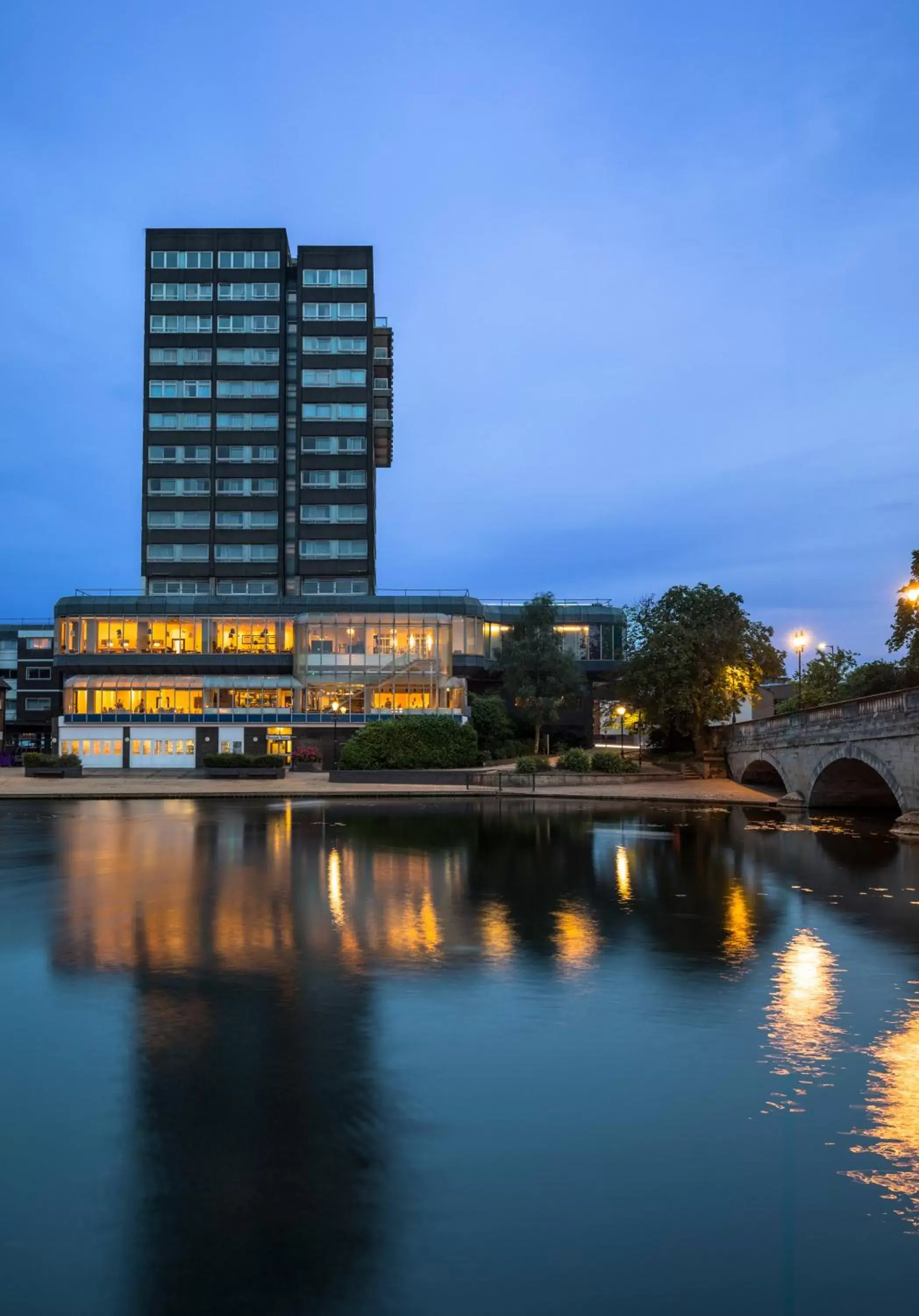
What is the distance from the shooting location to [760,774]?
2429 inches

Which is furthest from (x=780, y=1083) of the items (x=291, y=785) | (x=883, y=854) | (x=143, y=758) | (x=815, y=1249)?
(x=143, y=758)

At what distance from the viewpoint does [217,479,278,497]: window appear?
341ft

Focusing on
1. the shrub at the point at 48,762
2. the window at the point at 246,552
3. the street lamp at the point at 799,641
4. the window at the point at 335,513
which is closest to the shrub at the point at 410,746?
the shrub at the point at 48,762

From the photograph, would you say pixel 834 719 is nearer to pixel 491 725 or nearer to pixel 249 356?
pixel 491 725

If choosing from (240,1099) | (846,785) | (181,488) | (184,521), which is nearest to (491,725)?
(846,785)

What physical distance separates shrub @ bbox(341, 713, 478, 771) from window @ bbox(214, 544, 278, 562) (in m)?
39.8

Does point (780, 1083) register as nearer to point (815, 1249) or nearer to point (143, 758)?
point (815, 1249)

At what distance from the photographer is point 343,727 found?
82.7 meters

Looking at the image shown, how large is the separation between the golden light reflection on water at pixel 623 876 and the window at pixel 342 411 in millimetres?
81879

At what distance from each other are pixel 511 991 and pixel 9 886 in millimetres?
14522

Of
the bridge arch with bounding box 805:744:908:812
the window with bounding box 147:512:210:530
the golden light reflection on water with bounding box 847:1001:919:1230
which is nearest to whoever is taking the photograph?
the golden light reflection on water with bounding box 847:1001:919:1230

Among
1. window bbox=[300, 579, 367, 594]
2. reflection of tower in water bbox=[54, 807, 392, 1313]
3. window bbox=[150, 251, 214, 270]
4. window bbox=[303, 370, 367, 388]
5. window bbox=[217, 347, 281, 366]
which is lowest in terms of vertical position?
reflection of tower in water bbox=[54, 807, 392, 1313]

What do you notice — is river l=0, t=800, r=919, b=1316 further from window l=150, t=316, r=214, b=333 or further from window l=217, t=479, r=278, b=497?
window l=150, t=316, r=214, b=333

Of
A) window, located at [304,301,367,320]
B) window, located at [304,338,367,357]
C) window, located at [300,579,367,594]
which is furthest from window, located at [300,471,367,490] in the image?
window, located at [304,301,367,320]
